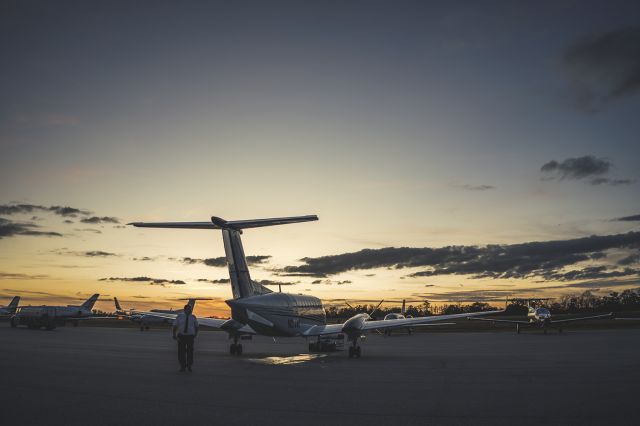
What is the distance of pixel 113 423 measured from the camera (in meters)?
7.96

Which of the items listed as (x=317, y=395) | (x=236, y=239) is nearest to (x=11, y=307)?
(x=236, y=239)

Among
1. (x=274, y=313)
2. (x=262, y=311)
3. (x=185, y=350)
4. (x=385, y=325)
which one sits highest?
(x=262, y=311)

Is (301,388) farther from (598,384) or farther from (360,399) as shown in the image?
(598,384)

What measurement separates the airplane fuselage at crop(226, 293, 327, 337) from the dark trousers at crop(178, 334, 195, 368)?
661 centimetres

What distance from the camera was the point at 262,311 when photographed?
24109mm

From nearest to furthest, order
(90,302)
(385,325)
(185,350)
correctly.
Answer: (185,350), (385,325), (90,302)

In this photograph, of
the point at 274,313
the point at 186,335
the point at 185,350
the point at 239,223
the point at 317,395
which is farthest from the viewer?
the point at 239,223

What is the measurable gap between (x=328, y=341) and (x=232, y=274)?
6530 millimetres

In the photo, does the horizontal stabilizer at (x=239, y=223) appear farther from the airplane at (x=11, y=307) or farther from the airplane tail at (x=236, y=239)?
the airplane at (x=11, y=307)

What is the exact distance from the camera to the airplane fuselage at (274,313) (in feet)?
77.2

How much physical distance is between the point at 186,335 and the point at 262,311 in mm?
7653

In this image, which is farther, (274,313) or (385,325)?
(385,325)

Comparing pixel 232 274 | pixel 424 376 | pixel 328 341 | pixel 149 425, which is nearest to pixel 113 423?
pixel 149 425

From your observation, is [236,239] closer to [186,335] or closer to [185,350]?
[186,335]
